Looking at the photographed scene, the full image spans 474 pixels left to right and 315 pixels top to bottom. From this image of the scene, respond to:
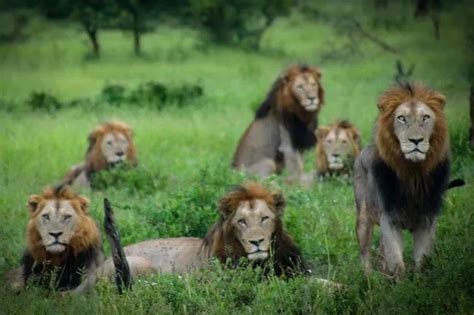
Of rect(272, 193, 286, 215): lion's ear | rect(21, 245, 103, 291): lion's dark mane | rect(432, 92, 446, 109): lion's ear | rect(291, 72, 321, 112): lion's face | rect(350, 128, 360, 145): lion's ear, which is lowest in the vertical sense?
rect(21, 245, 103, 291): lion's dark mane

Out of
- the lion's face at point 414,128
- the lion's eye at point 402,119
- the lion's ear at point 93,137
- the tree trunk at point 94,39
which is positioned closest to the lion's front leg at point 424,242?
the lion's face at point 414,128

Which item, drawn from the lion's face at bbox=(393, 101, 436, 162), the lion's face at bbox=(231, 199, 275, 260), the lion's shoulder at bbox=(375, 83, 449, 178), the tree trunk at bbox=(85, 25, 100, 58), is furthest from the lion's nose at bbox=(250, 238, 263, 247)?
the tree trunk at bbox=(85, 25, 100, 58)

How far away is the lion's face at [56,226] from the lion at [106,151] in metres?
3.63

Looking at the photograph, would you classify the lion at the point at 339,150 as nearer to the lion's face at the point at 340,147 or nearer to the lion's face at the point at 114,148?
the lion's face at the point at 340,147

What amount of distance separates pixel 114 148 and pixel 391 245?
478 cm

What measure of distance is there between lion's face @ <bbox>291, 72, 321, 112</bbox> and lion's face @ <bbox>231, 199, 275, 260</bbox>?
183 inches

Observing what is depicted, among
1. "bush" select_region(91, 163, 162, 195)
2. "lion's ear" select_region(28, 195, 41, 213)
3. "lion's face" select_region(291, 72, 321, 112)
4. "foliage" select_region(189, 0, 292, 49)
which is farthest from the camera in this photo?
"foliage" select_region(189, 0, 292, 49)

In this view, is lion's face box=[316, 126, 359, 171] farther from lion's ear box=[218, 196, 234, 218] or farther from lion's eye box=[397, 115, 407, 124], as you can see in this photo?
lion's eye box=[397, 115, 407, 124]

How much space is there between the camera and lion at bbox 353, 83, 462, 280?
6906 mm

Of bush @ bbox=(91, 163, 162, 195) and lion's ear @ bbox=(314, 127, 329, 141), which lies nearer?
bush @ bbox=(91, 163, 162, 195)

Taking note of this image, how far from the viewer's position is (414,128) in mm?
6875

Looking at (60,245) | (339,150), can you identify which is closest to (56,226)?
(60,245)

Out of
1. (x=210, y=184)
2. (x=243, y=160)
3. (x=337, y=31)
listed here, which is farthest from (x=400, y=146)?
(x=337, y=31)

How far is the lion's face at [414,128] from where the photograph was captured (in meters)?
6.84
